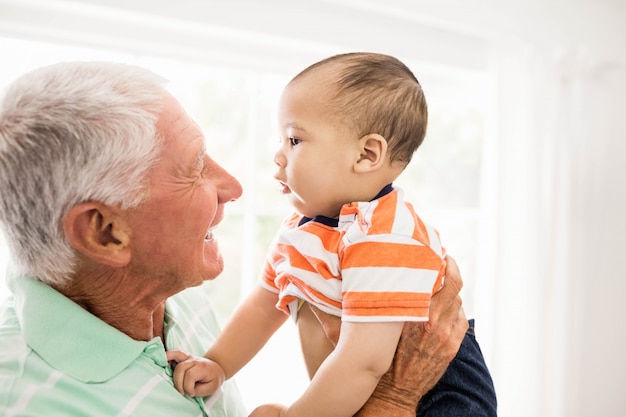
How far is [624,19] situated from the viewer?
3.29m

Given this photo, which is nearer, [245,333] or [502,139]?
[245,333]

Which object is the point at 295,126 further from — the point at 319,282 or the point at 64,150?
the point at 64,150

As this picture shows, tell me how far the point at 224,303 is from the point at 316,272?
5.47 feet

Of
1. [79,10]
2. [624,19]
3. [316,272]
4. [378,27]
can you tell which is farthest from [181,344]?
[624,19]

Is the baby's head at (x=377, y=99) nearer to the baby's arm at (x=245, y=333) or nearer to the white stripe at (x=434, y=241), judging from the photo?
the white stripe at (x=434, y=241)

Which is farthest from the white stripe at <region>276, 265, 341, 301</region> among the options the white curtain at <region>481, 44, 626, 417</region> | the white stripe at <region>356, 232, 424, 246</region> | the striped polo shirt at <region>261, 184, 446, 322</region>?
the white curtain at <region>481, 44, 626, 417</region>

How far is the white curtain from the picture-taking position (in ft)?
9.10

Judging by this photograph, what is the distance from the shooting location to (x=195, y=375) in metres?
1.15

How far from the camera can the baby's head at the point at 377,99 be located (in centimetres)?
112

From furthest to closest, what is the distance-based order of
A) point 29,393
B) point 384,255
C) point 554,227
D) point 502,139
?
point 554,227
point 502,139
point 384,255
point 29,393

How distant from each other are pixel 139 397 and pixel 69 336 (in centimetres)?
16

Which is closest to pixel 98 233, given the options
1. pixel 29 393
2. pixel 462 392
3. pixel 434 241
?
pixel 29 393

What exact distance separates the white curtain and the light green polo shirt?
201cm

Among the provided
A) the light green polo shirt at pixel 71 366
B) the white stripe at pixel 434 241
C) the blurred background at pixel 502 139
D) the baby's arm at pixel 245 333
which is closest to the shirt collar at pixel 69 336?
the light green polo shirt at pixel 71 366
